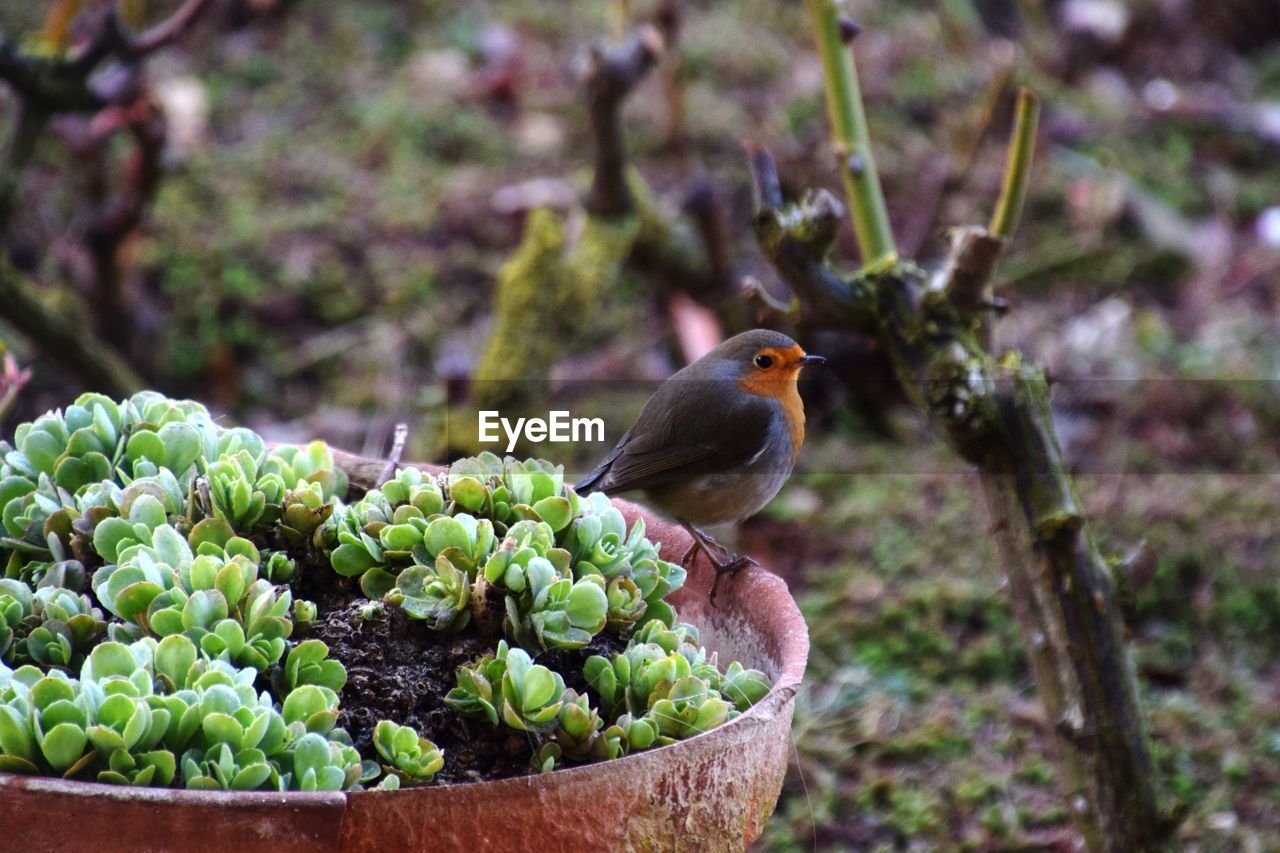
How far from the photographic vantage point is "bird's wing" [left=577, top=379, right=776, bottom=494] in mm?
2066

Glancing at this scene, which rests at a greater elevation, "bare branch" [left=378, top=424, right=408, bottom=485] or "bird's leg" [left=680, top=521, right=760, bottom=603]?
"bare branch" [left=378, top=424, right=408, bottom=485]

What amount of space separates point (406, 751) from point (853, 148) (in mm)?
1611

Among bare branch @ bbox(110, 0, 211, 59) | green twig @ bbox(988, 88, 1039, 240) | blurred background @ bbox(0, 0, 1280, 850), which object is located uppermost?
bare branch @ bbox(110, 0, 211, 59)

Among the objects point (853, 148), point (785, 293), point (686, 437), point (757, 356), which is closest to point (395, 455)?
point (686, 437)

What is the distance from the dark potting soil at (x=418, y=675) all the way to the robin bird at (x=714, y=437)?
576 millimetres

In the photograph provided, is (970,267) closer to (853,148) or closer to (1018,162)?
(1018,162)

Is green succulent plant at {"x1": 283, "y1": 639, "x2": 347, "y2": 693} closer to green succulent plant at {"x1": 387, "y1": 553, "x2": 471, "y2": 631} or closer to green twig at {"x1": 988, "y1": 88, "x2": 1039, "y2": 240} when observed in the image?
green succulent plant at {"x1": 387, "y1": 553, "x2": 471, "y2": 631}

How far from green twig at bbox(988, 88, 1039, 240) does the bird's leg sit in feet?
2.56

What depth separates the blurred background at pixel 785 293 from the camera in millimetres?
3234

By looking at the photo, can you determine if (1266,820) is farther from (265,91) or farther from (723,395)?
(265,91)

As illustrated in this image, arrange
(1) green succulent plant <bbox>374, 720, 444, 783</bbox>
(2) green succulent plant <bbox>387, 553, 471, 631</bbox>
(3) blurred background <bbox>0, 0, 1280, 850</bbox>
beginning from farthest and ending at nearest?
(3) blurred background <bbox>0, 0, 1280, 850</bbox> < (2) green succulent plant <bbox>387, 553, 471, 631</bbox> < (1) green succulent plant <bbox>374, 720, 444, 783</bbox>

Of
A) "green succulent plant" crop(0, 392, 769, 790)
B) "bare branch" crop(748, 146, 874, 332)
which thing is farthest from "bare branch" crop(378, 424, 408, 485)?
"bare branch" crop(748, 146, 874, 332)

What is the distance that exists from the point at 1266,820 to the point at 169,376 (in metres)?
3.31

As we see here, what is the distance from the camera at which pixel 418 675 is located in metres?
1.40
